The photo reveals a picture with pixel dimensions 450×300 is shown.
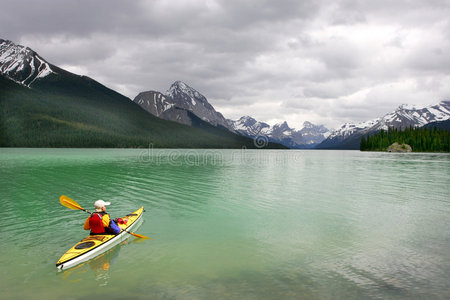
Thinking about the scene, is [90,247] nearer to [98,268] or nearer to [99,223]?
[98,268]

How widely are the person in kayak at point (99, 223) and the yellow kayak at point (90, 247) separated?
0.37 m

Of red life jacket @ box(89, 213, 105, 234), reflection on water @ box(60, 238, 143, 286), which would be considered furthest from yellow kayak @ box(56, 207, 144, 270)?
red life jacket @ box(89, 213, 105, 234)

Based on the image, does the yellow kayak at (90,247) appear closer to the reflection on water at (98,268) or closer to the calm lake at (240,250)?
the reflection on water at (98,268)

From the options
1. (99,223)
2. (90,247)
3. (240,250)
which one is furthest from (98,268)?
(240,250)

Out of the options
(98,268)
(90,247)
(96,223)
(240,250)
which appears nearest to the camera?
(98,268)

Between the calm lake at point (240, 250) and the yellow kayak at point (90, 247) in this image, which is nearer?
the calm lake at point (240, 250)

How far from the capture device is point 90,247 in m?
14.5

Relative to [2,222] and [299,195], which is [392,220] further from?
[2,222]

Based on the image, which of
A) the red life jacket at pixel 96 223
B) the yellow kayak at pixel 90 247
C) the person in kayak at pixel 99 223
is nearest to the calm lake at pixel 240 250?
the yellow kayak at pixel 90 247

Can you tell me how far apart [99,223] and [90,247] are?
1.94 meters

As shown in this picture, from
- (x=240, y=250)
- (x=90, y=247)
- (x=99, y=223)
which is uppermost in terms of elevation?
(x=99, y=223)

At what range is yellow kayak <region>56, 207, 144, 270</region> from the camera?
13.4m

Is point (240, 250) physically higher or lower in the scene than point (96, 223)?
lower

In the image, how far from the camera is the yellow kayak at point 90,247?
13.4 m
